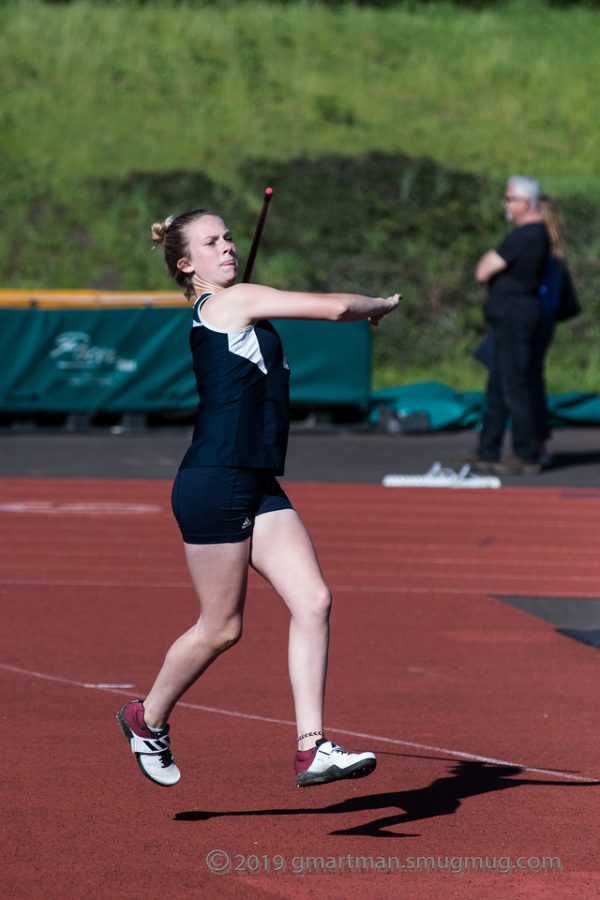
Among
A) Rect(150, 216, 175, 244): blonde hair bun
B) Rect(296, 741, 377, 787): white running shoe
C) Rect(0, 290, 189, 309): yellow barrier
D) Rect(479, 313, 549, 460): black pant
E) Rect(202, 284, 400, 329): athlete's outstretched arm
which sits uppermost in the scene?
Rect(150, 216, 175, 244): blonde hair bun

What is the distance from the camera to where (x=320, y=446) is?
19.5 metres

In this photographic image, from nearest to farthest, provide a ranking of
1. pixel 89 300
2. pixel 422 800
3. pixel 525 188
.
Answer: pixel 422 800 → pixel 525 188 → pixel 89 300

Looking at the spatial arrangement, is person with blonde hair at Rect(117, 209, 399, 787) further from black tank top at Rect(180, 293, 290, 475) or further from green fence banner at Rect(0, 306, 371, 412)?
green fence banner at Rect(0, 306, 371, 412)

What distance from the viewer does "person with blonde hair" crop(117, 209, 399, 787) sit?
5.23m

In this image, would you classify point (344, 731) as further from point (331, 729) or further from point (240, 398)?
point (240, 398)

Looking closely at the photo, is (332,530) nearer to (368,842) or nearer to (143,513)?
(143,513)

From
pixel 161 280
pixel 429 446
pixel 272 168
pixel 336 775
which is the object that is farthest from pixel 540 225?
pixel 272 168

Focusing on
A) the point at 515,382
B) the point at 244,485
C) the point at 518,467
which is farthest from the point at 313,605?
the point at 518,467

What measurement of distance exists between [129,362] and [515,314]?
7.23 m

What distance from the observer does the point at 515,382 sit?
50.2 feet

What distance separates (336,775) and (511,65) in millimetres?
46742

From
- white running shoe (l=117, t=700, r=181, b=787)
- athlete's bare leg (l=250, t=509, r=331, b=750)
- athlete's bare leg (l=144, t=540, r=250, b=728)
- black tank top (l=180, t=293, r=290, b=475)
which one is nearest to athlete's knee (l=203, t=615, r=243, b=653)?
athlete's bare leg (l=144, t=540, r=250, b=728)

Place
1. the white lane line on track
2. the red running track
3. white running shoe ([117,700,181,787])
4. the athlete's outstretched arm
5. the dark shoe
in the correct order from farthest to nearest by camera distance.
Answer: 1. the dark shoe
2. the white lane line on track
3. white running shoe ([117,700,181,787])
4. the athlete's outstretched arm
5. the red running track

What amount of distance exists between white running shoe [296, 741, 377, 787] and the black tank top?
0.87m
